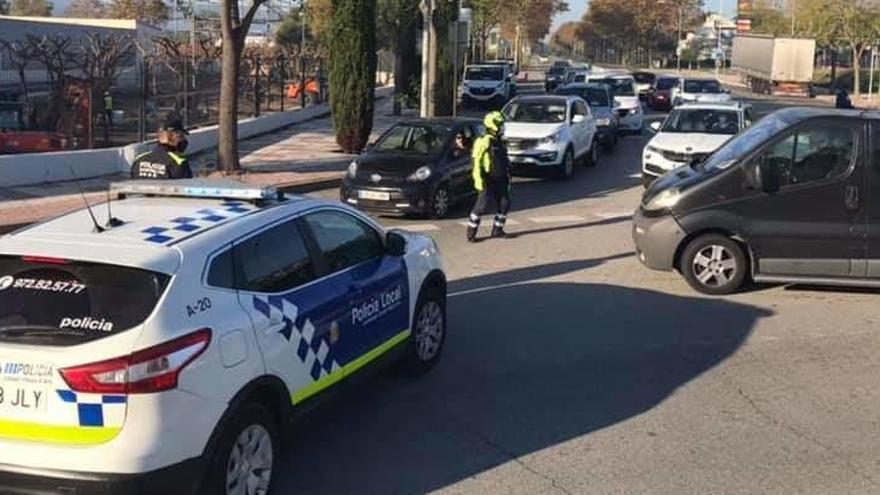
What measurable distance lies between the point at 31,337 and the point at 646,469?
10.7ft

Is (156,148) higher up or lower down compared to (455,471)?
higher up

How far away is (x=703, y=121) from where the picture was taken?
18406mm

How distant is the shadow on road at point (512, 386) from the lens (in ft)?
18.6

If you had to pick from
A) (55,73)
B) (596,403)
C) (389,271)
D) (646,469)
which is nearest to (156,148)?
(389,271)

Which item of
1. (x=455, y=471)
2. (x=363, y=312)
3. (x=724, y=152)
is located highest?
(x=724, y=152)

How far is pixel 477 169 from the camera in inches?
504

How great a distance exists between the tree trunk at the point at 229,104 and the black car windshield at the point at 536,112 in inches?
218

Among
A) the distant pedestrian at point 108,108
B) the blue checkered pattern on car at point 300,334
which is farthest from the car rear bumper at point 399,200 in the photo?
the blue checkered pattern on car at point 300,334

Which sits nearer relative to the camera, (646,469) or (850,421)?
(646,469)

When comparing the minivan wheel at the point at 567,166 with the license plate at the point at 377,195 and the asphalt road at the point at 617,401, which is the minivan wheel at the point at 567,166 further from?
the asphalt road at the point at 617,401

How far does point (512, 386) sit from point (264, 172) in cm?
1345

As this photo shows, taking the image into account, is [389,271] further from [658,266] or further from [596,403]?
[658,266]

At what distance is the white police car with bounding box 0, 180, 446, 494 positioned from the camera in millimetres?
4164

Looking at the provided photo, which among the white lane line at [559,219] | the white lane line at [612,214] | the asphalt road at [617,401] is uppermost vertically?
the white lane line at [612,214]
